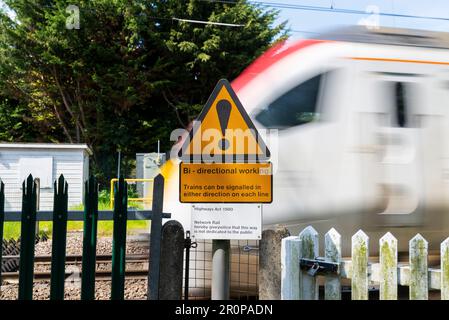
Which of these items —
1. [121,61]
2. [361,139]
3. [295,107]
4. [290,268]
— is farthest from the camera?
[121,61]

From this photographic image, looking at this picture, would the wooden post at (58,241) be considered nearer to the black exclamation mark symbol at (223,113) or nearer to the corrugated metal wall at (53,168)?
the black exclamation mark symbol at (223,113)

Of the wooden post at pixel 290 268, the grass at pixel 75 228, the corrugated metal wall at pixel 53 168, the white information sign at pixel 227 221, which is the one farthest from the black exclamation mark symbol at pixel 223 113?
the corrugated metal wall at pixel 53 168

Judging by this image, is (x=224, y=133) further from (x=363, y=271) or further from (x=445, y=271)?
(x=445, y=271)

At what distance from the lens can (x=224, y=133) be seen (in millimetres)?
3275

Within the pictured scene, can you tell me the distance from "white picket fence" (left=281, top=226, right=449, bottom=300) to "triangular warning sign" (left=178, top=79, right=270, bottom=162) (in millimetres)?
740

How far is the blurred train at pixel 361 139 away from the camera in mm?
5453

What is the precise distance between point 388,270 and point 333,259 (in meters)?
0.41

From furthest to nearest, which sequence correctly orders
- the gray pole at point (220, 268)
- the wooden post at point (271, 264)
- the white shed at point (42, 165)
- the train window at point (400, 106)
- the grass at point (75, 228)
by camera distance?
the white shed at point (42, 165) < the grass at point (75, 228) < the train window at point (400, 106) < the wooden post at point (271, 264) < the gray pole at point (220, 268)

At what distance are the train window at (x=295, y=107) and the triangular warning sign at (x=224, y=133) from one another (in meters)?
2.51

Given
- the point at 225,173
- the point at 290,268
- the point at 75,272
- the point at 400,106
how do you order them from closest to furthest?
the point at 225,173 → the point at 290,268 → the point at 400,106 → the point at 75,272

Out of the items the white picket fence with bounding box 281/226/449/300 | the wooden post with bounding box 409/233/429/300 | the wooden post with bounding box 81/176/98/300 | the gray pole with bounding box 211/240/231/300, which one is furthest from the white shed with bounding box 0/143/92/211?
the wooden post with bounding box 409/233/429/300

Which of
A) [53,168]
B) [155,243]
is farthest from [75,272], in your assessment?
[53,168]

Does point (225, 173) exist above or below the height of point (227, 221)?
above
